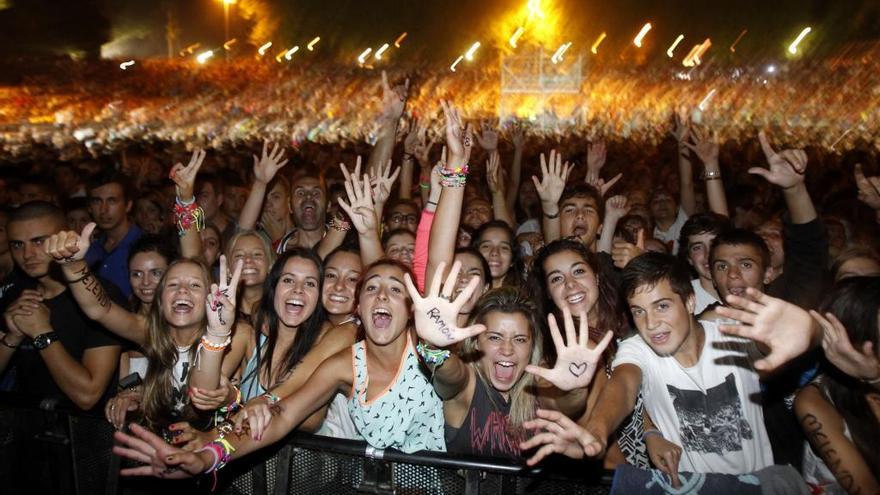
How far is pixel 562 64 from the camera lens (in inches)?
1252

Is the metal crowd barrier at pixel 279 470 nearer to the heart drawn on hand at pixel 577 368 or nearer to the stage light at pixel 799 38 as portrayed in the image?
the heart drawn on hand at pixel 577 368

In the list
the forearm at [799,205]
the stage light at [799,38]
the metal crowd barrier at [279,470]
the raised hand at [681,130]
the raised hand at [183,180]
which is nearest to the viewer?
the metal crowd barrier at [279,470]

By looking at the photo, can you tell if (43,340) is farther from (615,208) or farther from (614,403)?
(615,208)

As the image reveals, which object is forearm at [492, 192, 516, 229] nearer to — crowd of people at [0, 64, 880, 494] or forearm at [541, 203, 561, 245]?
crowd of people at [0, 64, 880, 494]

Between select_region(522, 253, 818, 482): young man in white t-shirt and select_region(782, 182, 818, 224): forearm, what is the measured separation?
3.59ft

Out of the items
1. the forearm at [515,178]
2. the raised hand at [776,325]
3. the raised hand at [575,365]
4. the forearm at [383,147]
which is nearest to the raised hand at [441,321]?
the raised hand at [575,365]

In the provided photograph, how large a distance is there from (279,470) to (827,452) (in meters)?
1.94

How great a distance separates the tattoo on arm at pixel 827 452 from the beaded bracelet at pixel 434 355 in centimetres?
130

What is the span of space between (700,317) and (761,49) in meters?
28.6

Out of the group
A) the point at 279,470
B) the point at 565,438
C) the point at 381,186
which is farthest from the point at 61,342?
the point at 565,438

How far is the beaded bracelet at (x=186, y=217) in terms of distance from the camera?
13.4 ft

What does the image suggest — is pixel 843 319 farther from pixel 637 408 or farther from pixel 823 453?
pixel 637 408

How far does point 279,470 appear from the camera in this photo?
2.45 meters

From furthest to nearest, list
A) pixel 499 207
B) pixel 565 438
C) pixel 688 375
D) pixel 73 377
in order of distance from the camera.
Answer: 1. pixel 499 207
2. pixel 73 377
3. pixel 688 375
4. pixel 565 438
